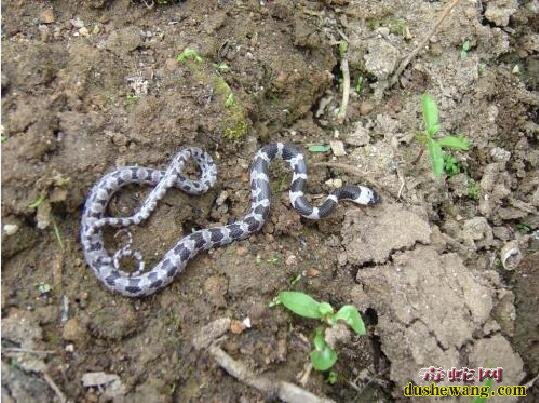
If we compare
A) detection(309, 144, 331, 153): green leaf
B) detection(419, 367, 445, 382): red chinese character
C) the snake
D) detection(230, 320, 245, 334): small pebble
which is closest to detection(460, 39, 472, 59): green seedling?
detection(309, 144, 331, 153): green leaf

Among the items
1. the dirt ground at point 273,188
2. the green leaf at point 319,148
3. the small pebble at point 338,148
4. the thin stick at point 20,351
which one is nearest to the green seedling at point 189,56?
the dirt ground at point 273,188

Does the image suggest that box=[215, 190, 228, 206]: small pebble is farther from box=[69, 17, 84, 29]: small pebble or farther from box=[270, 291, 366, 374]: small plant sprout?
box=[69, 17, 84, 29]: small pebble

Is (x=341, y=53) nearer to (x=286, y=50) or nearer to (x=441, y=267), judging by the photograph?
(x=286, y=50)

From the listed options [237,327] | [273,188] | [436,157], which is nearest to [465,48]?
[436,157]

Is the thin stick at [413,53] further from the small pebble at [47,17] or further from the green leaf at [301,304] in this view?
the small pebble at [47,17]

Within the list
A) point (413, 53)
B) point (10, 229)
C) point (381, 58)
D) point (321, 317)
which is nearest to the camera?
point (10, 229)

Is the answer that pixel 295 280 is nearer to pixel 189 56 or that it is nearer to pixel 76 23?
pixel 189 56

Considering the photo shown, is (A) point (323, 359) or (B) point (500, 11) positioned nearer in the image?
(A) point (323, 359)
